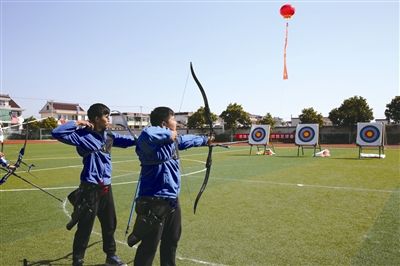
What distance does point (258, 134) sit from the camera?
24422 millimetres

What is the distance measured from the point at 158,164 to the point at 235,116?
5048 centimetres

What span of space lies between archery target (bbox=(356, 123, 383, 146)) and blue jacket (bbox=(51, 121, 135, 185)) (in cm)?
1873

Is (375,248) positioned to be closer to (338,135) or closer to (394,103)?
(338,135)

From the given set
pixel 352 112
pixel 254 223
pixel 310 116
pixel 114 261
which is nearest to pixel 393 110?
pixel 352 112

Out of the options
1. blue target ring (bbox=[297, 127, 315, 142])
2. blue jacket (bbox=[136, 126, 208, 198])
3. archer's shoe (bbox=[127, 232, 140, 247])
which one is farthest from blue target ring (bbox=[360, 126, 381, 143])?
archer's shoe (bbox=[127, 232, 140, 247])

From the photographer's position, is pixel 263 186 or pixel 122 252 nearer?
pixel 122 252

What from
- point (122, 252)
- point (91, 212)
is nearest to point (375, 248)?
point (122, 252)

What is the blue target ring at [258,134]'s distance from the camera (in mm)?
24125

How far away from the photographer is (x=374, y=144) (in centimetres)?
1995

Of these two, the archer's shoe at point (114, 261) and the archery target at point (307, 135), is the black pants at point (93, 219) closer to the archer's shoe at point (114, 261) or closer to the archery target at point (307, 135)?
the archer's shoe at point (114, 261)

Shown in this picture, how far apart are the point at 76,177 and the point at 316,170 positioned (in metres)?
8.59

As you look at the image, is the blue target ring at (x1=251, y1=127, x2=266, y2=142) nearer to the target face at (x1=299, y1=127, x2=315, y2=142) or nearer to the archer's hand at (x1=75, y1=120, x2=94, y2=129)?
the target face at (x1=299, y1=127, x2=315, y2=142)

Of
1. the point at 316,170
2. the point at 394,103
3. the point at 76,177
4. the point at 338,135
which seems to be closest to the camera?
the point at 76,177

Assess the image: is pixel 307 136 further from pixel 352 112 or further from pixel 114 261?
pixel 352 112
